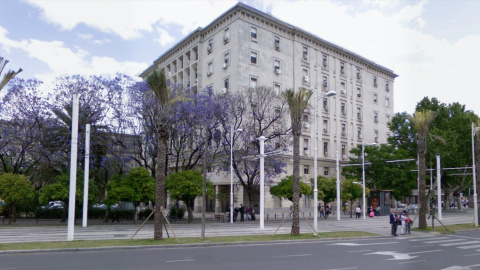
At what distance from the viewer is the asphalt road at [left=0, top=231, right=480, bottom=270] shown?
41.4ft

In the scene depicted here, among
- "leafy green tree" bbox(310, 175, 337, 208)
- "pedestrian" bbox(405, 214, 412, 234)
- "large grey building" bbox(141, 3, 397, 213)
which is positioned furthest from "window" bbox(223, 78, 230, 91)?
"pedestrian" bbox(405, 214, 412, 234)

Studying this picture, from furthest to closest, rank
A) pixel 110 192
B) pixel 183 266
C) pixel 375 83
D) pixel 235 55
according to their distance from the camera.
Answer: pixel 375 83 < pixel 235 55 < pixel 110 192 < pixel 183 266

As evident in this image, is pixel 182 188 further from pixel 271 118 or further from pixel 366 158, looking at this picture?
pixel 366 158

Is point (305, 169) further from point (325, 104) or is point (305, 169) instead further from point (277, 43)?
point (277, 43)

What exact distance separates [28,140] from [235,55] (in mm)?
26384

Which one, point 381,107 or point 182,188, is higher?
point 381,107

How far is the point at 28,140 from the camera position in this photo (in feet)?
108

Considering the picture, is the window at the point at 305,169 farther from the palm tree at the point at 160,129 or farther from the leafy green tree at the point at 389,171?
the palm tree at the point at 160,129

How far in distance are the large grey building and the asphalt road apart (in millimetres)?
33055

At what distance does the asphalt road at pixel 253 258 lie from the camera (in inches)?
497

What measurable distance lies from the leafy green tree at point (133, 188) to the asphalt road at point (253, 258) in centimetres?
1497

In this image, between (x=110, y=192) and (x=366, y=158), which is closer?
(x=110, y=192)

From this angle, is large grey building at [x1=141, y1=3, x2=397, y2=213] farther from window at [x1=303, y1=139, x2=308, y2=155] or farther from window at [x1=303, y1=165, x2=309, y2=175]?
window at [x1=303, y1=139, x2=308, y2=155]

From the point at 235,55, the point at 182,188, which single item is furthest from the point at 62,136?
the point at 235,55
